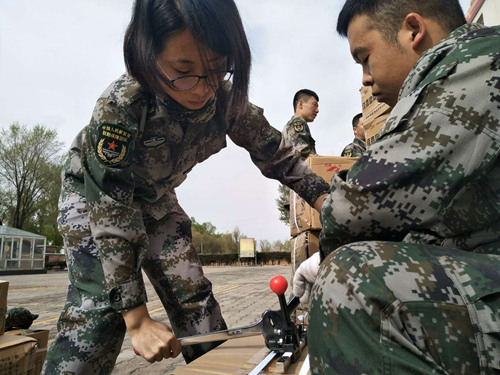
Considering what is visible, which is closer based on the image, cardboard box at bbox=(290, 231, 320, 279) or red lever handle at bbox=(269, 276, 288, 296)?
red lever handle at bbox=(269, 276, 288, 296)

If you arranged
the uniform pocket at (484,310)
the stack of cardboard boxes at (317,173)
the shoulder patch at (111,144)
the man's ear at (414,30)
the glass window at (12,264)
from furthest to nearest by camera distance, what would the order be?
1. the glass window at (12,264)
2. the stack of cardboard boxes at (317,173)
3. the shoulder patch at (111,144)
4. the man's ear at (414,30)
5. the uniform pocket at (484,310)

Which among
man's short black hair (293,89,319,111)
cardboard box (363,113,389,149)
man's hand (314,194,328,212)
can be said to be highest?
man's short black hair (293,89,319,111)

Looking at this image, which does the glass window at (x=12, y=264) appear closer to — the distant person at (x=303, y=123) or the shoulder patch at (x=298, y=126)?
the distant person at (x=303, y=123)

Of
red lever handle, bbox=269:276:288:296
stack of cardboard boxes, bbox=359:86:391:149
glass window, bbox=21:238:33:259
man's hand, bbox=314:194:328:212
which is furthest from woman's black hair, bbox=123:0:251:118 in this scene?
glass window, bbox=21:238:33:259

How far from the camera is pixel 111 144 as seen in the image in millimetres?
1420

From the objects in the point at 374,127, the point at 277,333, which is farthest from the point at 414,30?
the point at 374,127

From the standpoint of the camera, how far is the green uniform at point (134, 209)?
1.42 m

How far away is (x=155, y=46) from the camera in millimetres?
1509

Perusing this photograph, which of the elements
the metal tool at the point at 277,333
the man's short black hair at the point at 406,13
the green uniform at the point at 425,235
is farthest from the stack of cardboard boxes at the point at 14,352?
the man's short black hair at the point at 406,13

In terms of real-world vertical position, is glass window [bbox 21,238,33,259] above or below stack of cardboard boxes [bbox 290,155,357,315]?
above

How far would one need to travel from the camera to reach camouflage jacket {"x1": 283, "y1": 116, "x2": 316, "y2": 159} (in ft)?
13.4

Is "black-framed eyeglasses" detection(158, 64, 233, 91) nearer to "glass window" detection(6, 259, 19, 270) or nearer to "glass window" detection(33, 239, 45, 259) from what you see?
"glass window" detection(6, 259, 19, 270)

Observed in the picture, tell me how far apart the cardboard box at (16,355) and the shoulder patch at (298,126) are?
3121mm

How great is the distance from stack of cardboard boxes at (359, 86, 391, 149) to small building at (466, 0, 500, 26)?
7.47 ft
